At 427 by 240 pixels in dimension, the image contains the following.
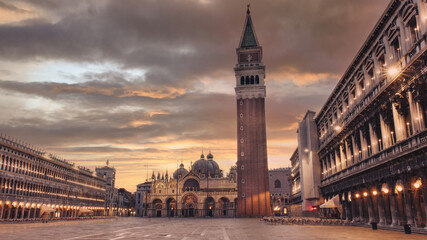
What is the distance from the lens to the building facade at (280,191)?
129 m

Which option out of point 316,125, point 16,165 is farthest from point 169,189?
point 316,125

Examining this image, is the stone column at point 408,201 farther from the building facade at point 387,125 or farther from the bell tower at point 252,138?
the bell tower at point 252,138

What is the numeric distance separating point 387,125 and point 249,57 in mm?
82372

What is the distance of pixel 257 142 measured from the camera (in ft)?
319

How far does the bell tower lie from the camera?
94.2 m

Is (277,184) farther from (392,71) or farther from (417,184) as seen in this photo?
(417,184)

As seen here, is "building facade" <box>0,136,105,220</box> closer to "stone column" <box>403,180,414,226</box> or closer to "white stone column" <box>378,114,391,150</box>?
"white stone column" <box>378,114,391,150</box>

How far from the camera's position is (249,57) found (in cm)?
10806

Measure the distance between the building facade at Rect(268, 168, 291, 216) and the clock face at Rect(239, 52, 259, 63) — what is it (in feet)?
155

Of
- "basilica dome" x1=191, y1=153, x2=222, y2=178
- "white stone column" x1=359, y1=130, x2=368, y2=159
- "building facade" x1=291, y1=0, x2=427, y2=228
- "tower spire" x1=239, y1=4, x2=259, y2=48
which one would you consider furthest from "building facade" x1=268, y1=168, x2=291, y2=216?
"white stone column" x1=359, y1=130, x2=368, y2=159

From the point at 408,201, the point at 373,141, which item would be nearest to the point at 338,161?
the point at 373,141

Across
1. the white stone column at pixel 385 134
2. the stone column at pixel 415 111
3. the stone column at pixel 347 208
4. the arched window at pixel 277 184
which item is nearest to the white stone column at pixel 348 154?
the stone column at pixel 347 208

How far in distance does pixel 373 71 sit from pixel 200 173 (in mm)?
114324

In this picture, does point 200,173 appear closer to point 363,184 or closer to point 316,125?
point 316,125
